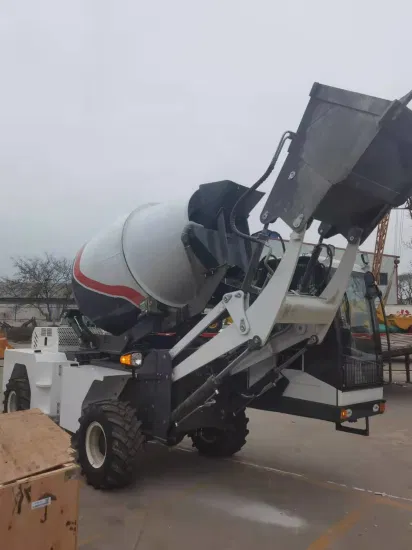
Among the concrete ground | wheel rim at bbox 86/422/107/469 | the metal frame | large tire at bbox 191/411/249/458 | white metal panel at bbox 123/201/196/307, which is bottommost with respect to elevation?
the concrete ground

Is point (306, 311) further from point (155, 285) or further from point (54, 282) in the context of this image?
point (54, 282)

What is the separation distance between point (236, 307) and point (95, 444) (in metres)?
2.24

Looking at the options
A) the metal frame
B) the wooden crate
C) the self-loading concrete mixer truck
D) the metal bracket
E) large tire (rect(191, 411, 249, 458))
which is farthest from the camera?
large tire (rect(191, 411, 249, 458))

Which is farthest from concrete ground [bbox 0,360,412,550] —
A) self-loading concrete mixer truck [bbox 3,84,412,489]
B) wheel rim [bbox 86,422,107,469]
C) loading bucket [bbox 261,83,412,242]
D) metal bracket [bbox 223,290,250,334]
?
loading bucket [bbox 261,83,412,242]

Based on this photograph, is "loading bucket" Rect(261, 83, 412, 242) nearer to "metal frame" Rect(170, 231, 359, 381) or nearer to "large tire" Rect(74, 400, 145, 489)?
"metal frame" Rect(170, 231, 359, 381)

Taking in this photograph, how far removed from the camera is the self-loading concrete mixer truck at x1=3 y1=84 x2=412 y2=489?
4043 mm

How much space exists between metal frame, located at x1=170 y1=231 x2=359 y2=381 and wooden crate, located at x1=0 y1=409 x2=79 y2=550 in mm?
1924

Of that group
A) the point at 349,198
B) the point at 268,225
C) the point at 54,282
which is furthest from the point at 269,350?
the point at 54,282

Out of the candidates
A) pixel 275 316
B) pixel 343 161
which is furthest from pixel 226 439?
pixel 343 161

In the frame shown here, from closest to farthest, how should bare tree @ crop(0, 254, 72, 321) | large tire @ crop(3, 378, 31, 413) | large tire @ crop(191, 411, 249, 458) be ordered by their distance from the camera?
1. large tire @ crop(191, 411, 249, 458)
2. large tire @ crop(3, 378, 31, 413)
3. bare tree @ crop(0, 254, 72, 321)

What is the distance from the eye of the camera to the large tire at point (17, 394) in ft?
22.3

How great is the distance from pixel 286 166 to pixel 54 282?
41.6 m

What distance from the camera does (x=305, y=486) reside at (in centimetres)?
550

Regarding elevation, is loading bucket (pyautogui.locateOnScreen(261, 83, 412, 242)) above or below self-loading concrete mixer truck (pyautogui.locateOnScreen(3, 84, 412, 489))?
above
